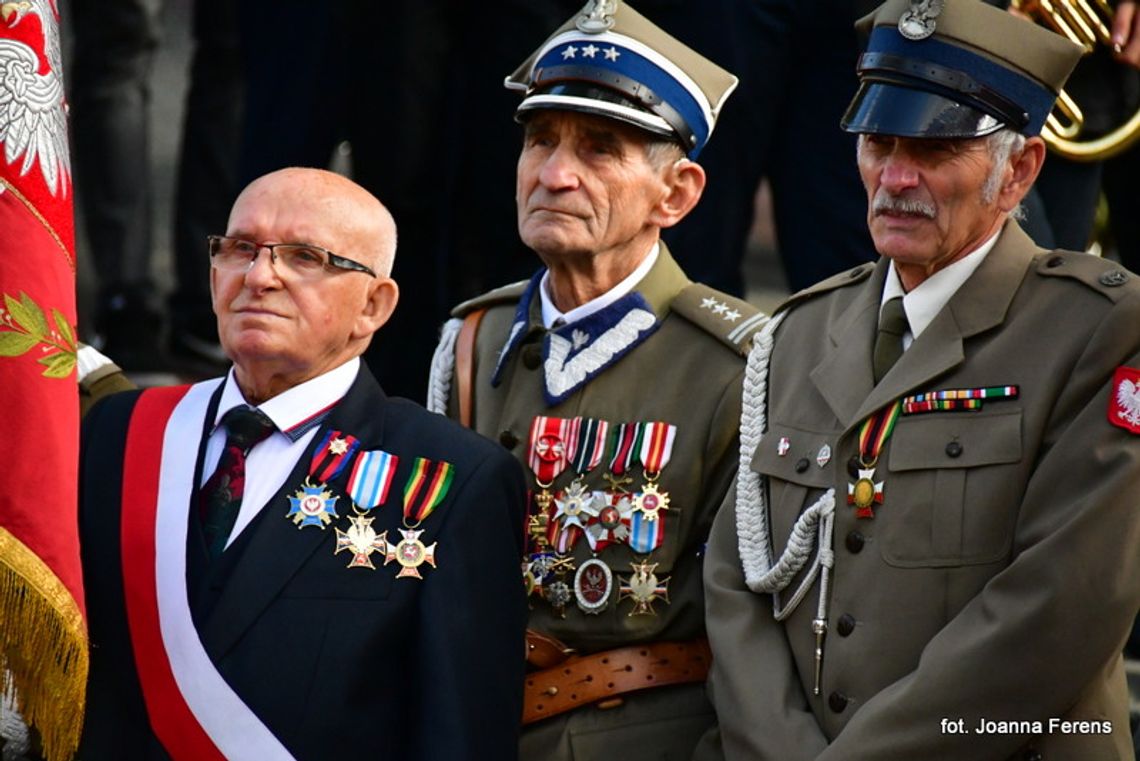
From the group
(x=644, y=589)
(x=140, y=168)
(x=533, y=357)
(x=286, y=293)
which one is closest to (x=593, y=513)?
(x=644, y=589)

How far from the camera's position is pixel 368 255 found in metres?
4.21

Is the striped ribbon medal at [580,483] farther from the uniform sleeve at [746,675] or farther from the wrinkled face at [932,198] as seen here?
the wrinkled face at [932,198]

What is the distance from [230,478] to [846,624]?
116 cm

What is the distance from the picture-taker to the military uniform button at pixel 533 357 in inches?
189

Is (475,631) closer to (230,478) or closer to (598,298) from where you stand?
(230,478)

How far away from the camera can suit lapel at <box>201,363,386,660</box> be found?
394 centimetres

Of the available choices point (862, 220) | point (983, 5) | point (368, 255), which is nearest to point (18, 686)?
point (368, 255)

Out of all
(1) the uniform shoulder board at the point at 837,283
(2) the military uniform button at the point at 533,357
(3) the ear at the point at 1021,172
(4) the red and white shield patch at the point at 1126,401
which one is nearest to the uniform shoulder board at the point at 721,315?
(1) the uniform shoulder board at the point at 837,283

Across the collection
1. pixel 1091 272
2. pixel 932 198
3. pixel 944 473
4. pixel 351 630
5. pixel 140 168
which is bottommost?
pixel 351 630

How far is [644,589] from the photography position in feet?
14.8

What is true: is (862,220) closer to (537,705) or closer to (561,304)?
(561,304)

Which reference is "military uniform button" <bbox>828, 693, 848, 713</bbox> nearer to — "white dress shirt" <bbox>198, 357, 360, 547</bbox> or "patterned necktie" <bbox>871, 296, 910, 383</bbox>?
"patterned necktie" <bbox>871, 296, 910, 383</bbox>

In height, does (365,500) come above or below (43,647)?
above

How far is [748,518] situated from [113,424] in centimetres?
123
